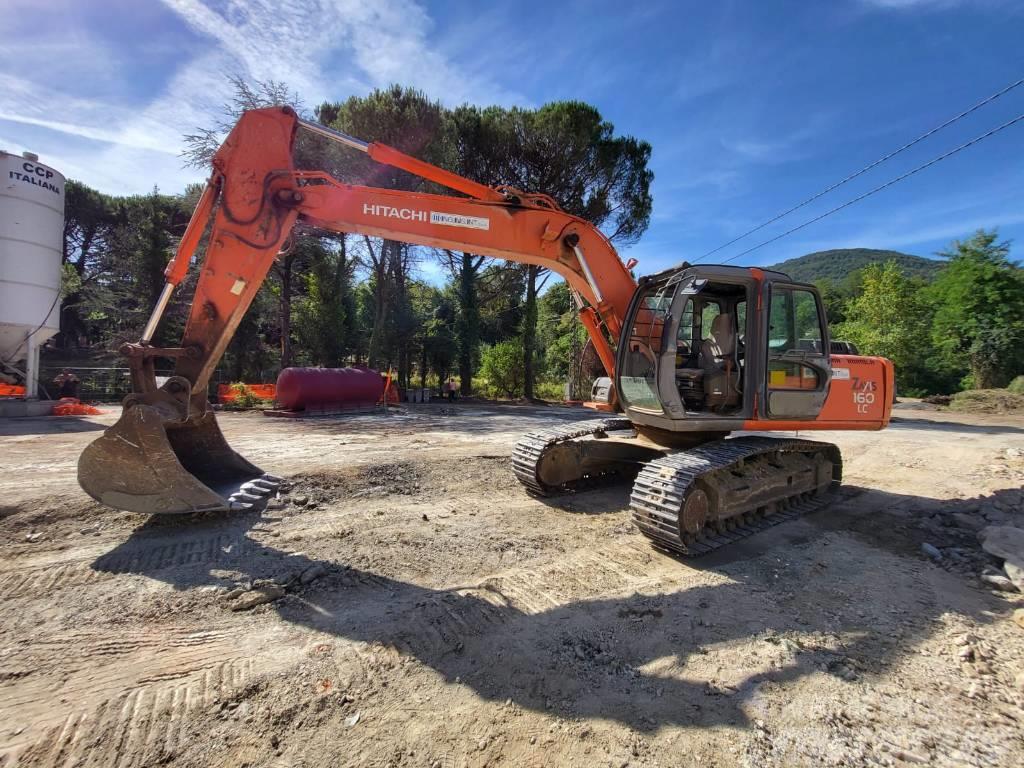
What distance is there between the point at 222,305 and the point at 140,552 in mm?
2120

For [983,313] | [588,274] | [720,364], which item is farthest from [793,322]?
[983,313]

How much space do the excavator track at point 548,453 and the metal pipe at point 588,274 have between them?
163 centimetres

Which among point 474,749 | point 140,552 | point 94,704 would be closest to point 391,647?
point 474,749

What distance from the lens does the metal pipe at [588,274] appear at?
18.1 feet

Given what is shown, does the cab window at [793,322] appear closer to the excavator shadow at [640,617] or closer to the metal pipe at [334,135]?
the excavator shadow at [640,617]

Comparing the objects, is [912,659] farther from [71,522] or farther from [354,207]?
[71,522]

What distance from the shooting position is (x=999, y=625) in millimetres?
3441

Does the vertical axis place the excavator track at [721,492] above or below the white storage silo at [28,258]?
below

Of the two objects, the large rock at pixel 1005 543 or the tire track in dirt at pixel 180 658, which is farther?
the large rock at pixel 1005 543

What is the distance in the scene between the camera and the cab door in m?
5.08

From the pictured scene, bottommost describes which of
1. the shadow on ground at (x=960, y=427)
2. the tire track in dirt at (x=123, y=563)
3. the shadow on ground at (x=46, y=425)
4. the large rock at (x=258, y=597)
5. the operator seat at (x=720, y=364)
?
the large rock at (x=258, y=597)

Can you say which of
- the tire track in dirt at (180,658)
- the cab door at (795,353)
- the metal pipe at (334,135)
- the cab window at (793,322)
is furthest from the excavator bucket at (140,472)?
the cab window at (793,322)

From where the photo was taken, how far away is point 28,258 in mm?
12117

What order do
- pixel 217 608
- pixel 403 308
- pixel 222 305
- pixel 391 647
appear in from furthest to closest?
1. pixel 403 308
2. pixel 222 305
3. pixel 217 608
4. pixel 391 647
